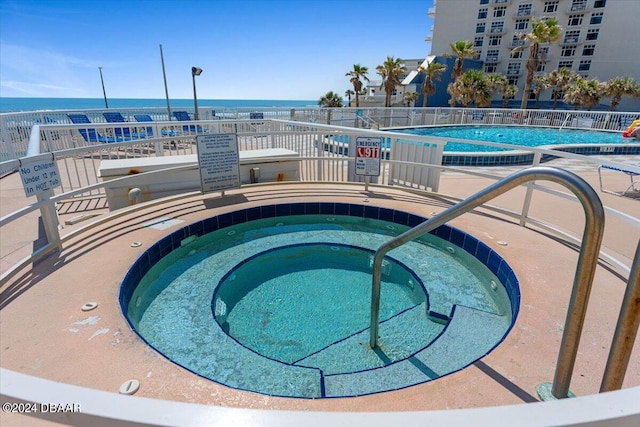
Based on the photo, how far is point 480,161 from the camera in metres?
11.7

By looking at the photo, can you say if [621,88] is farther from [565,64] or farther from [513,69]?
Result: [513,69]

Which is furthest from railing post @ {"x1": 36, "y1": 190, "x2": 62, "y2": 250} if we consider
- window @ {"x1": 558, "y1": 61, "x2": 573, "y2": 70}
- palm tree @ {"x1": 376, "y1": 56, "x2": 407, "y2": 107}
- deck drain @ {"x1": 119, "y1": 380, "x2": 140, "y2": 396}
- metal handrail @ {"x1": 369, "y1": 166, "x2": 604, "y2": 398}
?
window @ {"x1": 558, "y1": 61, "x2": 573, "y2": 70}

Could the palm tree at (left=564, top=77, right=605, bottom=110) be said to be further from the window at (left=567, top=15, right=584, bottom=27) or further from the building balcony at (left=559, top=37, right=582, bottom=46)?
the window at (left=567, top=15, right=584, bottom=27)

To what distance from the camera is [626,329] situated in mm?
1174

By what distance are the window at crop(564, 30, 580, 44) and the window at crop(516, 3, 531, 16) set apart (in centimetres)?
480

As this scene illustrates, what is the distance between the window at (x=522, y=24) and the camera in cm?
3942

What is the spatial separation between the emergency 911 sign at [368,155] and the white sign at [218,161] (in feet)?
6.57

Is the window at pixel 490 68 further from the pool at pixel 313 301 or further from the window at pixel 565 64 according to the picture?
the pool at pixel 313 301

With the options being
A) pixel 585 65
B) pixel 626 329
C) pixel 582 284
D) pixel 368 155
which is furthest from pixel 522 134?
pixel 585 65

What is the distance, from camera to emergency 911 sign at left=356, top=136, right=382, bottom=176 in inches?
216

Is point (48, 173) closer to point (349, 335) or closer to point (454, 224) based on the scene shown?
point (349, 335)

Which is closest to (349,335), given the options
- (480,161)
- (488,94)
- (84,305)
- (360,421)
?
(84,305)

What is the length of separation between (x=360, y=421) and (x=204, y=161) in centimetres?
504

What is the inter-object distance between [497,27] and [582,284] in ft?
164
